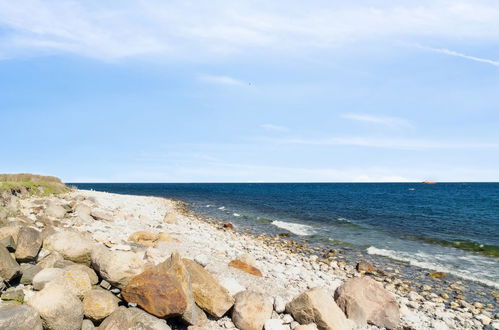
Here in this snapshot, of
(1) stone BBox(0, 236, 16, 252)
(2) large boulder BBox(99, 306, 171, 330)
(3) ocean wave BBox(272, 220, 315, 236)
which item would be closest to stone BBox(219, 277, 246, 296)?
(2) large boulder BBox(99, 306, 171, 330)

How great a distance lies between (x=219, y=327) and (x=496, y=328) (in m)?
9.13

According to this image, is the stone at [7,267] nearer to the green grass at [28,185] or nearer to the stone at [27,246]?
the stone at [27,246]

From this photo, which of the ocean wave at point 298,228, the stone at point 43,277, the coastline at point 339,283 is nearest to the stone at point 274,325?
the coastline at point 339,283

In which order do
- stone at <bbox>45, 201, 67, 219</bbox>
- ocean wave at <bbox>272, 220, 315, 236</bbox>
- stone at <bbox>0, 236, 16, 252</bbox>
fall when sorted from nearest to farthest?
1. stone at <bbox>0, 236, 16, 252</bbox>
2. stone at <bbox>45, 201, 67, 219</bbox>
3. ocean wave at <bbox>272, 220, 315, 236</bbox>

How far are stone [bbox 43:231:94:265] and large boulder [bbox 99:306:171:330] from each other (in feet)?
8.32

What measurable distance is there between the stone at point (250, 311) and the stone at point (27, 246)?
5.74 meters

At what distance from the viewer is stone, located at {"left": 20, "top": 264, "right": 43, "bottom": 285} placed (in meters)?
8.27

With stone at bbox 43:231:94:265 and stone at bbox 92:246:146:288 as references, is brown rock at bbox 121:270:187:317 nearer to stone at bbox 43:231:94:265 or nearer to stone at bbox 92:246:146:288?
stone at bbox 92:246:146:288

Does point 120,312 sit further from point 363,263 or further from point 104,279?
point 363,263

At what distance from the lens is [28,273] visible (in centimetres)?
836

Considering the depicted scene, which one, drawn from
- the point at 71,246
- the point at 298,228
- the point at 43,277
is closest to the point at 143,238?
the point at 71,246

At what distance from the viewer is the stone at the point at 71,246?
9359 millimetres

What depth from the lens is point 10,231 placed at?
32.6ft

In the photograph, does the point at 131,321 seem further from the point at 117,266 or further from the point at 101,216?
the point at 101,216
